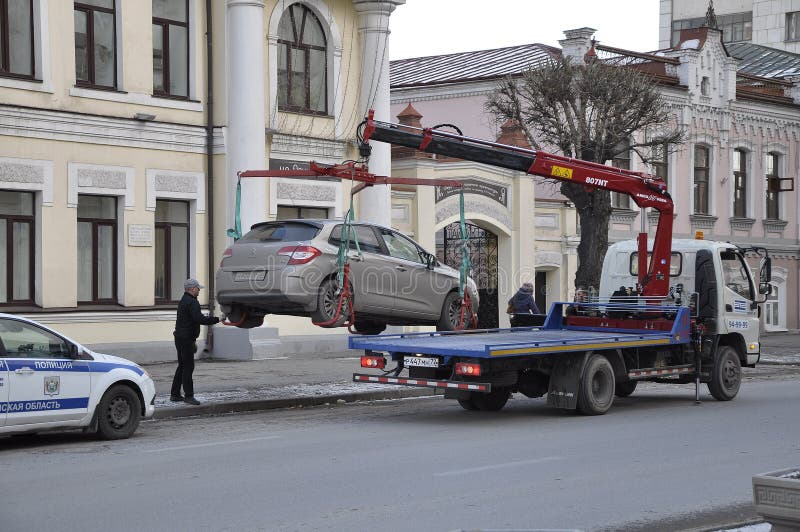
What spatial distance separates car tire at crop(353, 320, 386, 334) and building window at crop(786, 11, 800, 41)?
154 feet

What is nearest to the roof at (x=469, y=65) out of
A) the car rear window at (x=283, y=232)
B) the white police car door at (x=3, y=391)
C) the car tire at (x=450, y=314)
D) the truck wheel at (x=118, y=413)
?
the car tire at (x=450, y=314)

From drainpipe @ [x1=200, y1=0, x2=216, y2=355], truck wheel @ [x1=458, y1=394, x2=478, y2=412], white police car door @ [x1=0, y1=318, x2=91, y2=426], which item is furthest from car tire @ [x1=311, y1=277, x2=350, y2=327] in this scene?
drainpipe @ [x1=200, y1=0, x2=216, y2=355]

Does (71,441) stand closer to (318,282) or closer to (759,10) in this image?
(318,282)

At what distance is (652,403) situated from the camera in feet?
62.5

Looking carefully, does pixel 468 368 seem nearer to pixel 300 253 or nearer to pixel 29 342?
pixel 300 253

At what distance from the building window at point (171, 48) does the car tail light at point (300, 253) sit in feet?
34.3

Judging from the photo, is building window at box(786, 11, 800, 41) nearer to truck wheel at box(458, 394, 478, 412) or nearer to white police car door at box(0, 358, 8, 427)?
truck wheel at box(458, 394, 478, 412)

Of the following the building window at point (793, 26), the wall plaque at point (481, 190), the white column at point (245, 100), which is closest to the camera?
the white column at point (245, 100)

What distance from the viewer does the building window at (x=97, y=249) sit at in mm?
23625

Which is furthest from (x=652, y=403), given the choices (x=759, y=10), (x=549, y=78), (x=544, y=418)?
(x=759, y=10)

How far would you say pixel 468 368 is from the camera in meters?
15.3

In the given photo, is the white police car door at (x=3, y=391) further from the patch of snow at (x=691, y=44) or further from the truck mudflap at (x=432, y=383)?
the patch of snow at (x=691, y=44)

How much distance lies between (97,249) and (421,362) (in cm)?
1016

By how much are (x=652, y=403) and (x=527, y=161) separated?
4266 mm
